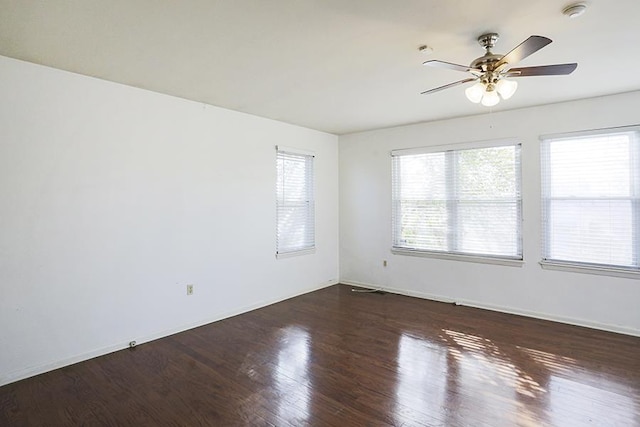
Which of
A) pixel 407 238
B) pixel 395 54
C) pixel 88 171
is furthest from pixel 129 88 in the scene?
pixel 407 238

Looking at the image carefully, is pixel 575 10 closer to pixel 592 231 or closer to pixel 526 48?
pixel 526 48

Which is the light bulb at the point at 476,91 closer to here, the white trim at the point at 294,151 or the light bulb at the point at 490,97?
the light bulb at the point at 490,97

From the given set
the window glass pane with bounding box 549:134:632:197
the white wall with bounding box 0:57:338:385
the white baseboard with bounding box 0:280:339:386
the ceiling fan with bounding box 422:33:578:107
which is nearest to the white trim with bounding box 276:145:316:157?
the white wall with bounding box 0:57:338:385

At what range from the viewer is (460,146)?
4723mm

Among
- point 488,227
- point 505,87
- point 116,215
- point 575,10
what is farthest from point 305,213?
point 575,10

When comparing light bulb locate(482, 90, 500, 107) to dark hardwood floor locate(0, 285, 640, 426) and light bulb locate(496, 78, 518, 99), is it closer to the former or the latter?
light bulb locate(496, 78, 518, 99)

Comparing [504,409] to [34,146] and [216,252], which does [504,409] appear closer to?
[216,252]

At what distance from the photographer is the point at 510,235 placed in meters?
4.41

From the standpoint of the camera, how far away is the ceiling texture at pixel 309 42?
207 cm

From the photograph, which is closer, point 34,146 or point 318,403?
point 318,403

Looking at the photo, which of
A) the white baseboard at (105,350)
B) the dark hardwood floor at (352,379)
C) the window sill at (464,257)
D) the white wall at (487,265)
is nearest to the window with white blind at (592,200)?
the white wall at (487,265)

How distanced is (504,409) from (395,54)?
264cm

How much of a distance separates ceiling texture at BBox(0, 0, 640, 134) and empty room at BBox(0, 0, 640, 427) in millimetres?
22

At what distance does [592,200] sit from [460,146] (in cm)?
160
